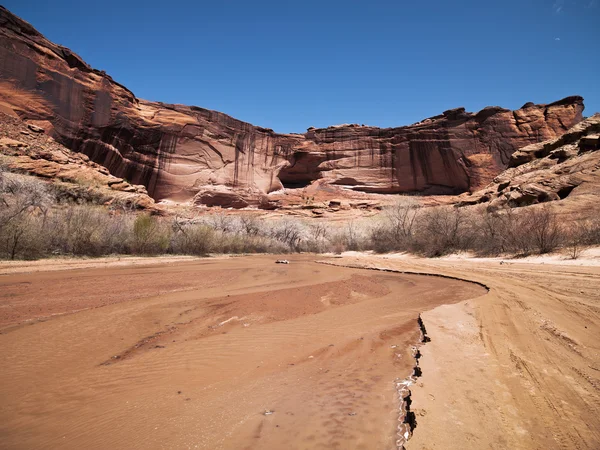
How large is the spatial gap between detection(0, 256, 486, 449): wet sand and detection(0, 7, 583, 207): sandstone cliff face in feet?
89.5

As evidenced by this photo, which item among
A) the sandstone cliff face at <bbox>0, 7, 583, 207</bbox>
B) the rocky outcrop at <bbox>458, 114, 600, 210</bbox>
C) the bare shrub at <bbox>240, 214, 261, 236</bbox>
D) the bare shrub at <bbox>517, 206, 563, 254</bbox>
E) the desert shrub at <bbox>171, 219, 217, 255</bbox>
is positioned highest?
the sandstone cliff face at <bbox>0, 7, 583, 207</bbox>

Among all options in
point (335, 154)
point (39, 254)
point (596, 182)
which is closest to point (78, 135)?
point (39, 254)

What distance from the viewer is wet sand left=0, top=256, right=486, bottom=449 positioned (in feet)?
5.99

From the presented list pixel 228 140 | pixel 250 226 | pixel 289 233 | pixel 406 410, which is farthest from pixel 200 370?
pixel 228 140

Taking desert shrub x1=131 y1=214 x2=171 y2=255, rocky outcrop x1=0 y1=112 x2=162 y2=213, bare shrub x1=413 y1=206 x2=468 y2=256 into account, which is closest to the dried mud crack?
desert shrub x1=131 y1=214 x2=171 y2=255

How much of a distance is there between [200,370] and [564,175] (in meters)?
19.7

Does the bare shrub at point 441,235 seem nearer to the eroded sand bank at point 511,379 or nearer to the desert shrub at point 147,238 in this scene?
the eroded sand bank at point 511,379

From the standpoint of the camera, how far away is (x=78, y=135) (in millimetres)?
27297

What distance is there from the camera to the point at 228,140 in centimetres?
3972

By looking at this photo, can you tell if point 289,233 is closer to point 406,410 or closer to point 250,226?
point 250,226

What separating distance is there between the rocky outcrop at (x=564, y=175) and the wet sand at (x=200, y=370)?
12.9m

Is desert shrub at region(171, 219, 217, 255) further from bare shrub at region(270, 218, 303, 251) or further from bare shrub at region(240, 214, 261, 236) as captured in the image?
bare shrub at region(270, 218, 303, 251)

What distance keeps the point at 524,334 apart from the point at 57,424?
3.91m

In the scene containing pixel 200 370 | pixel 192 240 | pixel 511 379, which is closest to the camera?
pixel 511 379
